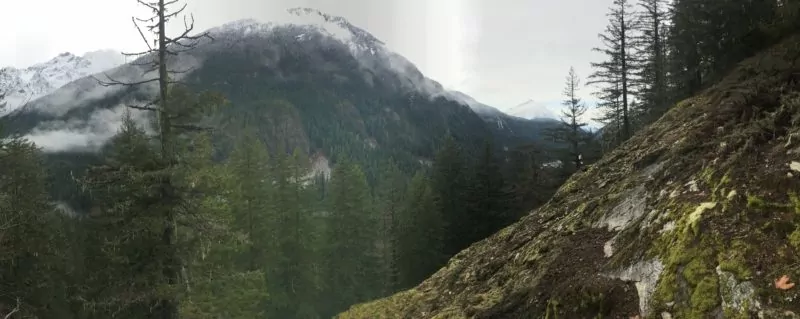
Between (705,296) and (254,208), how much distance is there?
2935 cm

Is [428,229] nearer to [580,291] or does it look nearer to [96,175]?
[96,175]

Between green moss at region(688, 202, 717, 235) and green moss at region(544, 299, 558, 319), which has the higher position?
green moss at region(688, 202, 717, 235)

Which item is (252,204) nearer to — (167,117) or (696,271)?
(167,117)

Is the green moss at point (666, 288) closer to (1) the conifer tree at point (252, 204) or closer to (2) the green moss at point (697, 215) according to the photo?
(2) the green moss at point (697, 215)

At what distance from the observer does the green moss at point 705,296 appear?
155 inches

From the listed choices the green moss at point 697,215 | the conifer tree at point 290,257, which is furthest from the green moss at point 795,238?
the conifer tree at point 290,257

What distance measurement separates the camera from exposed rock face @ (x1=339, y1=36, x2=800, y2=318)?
3934mm

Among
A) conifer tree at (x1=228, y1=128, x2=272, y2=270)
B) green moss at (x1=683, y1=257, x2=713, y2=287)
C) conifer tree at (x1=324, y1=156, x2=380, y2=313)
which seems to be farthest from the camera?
conifer tree at (x1=324, y1=156, x2=380, y2=313)

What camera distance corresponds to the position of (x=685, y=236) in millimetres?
4719

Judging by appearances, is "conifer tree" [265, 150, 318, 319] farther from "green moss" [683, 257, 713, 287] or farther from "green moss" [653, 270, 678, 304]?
"green moss" [683, 257, 713, 287]

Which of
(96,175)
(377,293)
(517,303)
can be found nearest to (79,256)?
(96,175)

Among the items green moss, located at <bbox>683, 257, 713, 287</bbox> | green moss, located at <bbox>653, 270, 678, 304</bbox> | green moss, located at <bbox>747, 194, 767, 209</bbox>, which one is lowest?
green moss, located at <bbox>653, 270, 678, 304</bbox>

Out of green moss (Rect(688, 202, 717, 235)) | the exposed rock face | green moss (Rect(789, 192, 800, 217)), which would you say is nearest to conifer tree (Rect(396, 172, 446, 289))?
the exposed rock face

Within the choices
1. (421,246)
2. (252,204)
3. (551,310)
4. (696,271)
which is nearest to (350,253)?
(421,246)
